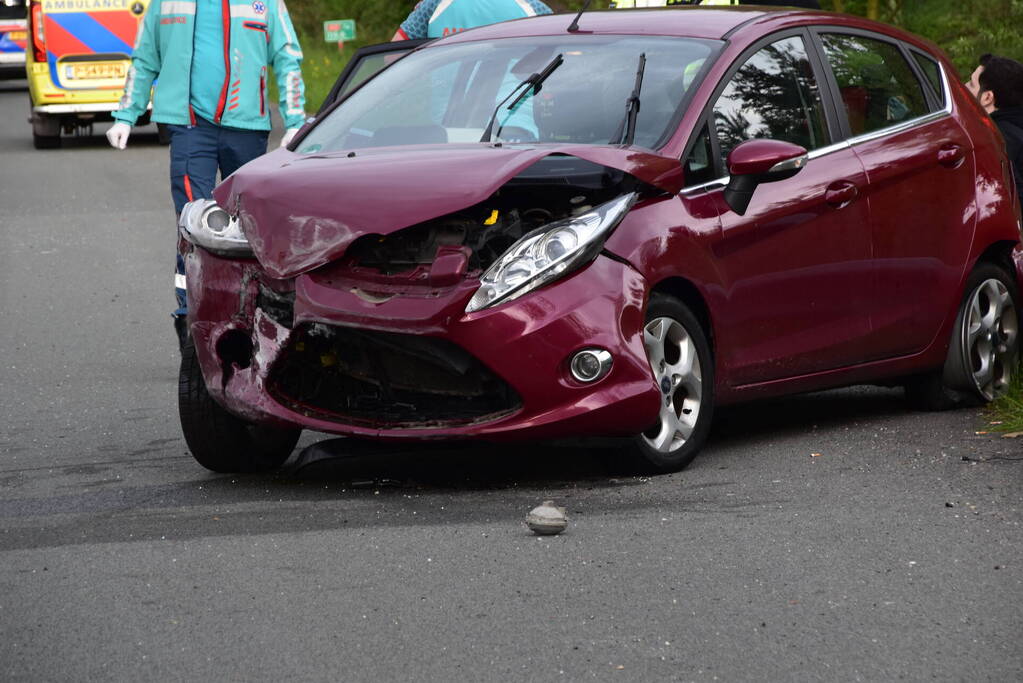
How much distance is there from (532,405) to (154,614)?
1567 millimetres

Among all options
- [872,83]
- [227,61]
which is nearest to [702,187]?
[872,83]

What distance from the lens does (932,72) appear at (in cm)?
781

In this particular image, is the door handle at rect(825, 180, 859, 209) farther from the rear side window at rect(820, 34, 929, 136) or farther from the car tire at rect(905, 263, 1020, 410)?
the car tire at rect(905, 263, 1020, 410)

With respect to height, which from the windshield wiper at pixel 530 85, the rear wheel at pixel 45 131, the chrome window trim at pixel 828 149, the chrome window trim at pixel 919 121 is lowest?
the rear wheel at pixel 45 131

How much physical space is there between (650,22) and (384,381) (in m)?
1.90

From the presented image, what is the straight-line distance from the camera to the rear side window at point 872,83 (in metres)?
7.15

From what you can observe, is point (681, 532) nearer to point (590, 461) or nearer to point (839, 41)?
point (590, 461)

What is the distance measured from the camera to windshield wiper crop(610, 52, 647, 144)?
6266mm

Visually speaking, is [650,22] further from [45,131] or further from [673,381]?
[45,131]

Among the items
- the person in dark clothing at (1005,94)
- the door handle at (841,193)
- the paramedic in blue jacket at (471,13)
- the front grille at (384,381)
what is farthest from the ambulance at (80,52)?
the front grille at (384,381)

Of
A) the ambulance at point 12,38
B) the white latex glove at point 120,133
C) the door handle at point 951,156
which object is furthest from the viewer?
the ambulance at point 12,38

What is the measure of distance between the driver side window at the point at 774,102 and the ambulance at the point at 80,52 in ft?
51.5

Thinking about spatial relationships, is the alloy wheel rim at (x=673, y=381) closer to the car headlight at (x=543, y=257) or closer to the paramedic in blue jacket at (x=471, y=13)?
the car headlight at (x=543, y=257)

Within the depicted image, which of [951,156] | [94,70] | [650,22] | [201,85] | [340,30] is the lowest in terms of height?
[94,70]
